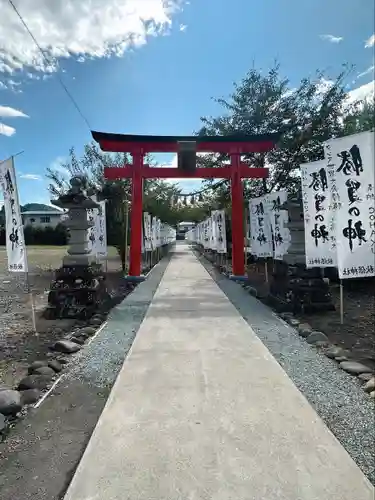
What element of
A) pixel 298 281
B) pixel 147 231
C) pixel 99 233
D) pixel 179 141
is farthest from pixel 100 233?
pixel 298 281

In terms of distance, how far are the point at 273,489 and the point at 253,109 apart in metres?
12.4

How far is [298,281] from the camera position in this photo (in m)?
6.66

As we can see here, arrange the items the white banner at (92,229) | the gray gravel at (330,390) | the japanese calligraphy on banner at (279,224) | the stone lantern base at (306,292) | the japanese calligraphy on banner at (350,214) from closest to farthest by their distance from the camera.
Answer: the gray gravel at (330,390)
the japanese calligraphy on banner at (350,214)
the stone lantern base at (306,292)
the white banner at (92,229)
the japanese calligraphy on banner at (279,224)

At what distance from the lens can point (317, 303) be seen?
258 inches

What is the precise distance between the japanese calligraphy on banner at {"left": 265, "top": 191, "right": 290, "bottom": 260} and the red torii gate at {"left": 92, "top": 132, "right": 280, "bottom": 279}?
2.68 meters

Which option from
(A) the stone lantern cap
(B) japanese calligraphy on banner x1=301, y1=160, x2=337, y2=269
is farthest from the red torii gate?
(B) japanese calligraphy on banner x1=301, y1=160, x2=337, y2=269

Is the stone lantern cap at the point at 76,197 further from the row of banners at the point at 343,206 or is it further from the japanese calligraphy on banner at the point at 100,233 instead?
the row of banners at the point at 343,206

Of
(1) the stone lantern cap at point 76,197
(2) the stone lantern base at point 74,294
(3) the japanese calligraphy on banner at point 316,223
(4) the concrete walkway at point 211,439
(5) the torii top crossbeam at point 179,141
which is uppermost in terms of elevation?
(5) the torii top crossbeam at point 179,141

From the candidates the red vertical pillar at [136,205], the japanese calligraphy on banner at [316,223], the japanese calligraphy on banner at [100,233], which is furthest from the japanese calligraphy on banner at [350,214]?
the red vertical pillar at [136,205]

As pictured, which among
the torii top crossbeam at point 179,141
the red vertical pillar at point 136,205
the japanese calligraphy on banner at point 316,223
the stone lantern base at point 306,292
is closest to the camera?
the japanese calligraphy on banner at point 316,223

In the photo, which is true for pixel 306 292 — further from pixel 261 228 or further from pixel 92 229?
pixel 92 229

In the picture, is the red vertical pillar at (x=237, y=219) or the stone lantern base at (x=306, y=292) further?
the red vertical pillar at (x=237, y=219)

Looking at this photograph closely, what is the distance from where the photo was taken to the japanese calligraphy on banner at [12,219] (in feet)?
17.2

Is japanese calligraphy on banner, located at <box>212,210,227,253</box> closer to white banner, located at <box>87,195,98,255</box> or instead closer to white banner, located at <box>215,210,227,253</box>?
white banner, located at <box>215,210,227,253</box>
